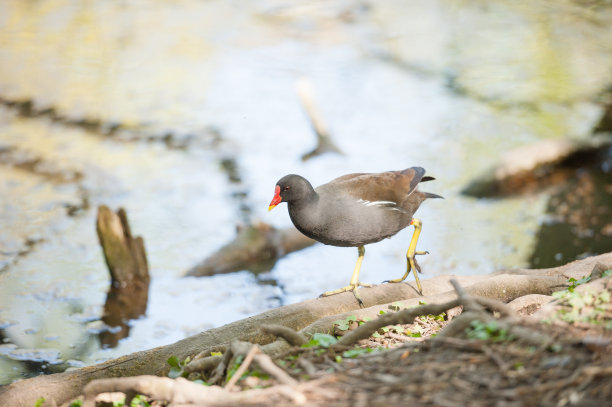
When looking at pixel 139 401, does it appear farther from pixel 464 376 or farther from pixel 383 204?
pixel 383 204

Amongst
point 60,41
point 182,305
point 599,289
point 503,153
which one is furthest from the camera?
point 60,41

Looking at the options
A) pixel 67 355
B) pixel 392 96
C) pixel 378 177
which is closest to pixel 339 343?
pixel 378 177

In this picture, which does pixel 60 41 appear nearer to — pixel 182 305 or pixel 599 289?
pixel 182 305

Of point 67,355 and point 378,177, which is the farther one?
point 67,355

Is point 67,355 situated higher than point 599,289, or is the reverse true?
point 599,289

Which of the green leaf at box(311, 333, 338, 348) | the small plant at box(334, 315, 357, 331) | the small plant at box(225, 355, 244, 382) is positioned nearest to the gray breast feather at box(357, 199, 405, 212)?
the small plant at box(334, 315, 357, 331)

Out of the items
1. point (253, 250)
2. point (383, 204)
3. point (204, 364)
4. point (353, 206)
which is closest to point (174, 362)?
point (204, 364)

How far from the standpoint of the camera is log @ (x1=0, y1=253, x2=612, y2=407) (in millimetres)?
3730

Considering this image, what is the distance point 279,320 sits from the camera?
4.30 metres

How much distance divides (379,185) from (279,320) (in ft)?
3.97

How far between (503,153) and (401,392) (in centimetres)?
875

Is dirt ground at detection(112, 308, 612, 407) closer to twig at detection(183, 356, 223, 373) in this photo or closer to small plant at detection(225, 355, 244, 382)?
small plant at detection(225, 355, 244, 382)

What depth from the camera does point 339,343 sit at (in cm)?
340

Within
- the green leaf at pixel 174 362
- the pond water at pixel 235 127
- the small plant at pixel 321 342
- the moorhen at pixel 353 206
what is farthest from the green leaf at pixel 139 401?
the pond water at pixel 235 127
